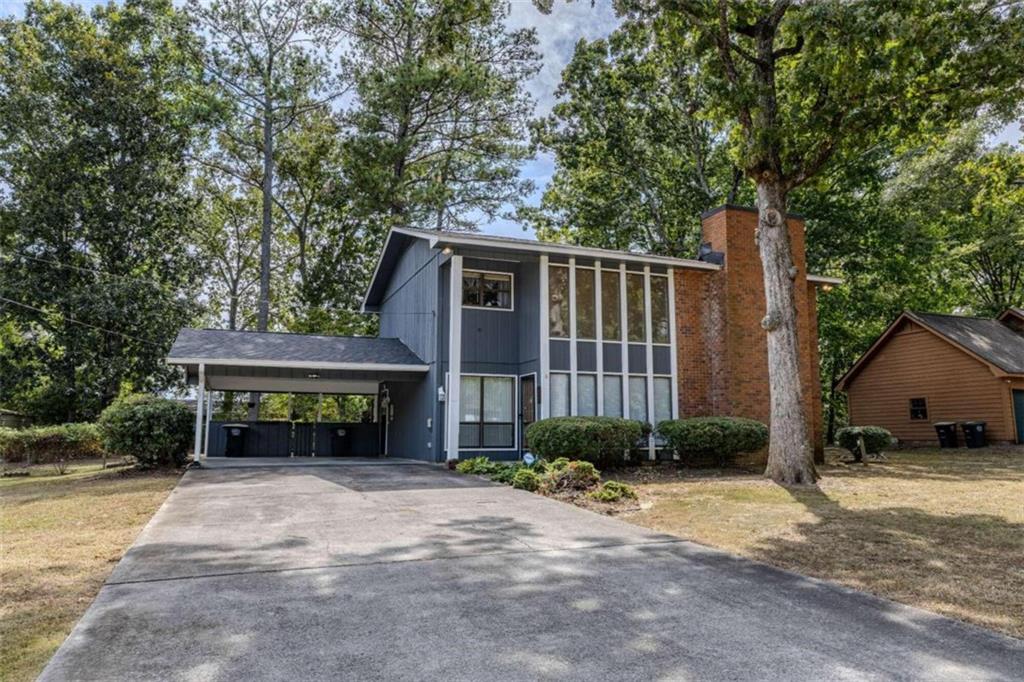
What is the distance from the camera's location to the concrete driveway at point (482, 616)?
3.28 meters

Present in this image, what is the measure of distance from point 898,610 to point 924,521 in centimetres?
395

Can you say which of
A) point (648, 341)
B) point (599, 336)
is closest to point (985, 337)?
point (648, 341)

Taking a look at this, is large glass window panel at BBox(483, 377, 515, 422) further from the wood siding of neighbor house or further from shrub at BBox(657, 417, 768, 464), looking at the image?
the wood siding of neighbor house

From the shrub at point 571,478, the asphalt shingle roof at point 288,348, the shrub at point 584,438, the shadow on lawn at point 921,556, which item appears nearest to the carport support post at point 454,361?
the asphalt shingle roof at point 288,348

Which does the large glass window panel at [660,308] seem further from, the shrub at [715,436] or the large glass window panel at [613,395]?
the shrub at [715,436]

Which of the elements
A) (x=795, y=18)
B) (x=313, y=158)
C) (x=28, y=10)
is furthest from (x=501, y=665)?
(x=28, y=10)

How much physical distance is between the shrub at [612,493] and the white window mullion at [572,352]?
15.5 feet

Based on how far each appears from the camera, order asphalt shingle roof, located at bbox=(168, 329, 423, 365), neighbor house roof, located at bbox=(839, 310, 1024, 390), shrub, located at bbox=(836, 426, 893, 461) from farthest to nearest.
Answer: neighbor house roof, located at bbox=(839, 310, 1024, 390) < shrub, located at bbox=(836, 426, 893, 461) < asphalt shingle roof, located at bbox=(168, 329, 423, 365)

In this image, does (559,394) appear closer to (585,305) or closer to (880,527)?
(585,305)

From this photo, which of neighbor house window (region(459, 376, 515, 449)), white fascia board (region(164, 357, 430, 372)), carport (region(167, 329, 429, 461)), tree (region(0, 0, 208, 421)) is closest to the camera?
white fascia board (region(164, 357, 430, 372))

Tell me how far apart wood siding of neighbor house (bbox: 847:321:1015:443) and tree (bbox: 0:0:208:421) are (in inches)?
1074

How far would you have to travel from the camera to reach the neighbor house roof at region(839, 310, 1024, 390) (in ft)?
68.1

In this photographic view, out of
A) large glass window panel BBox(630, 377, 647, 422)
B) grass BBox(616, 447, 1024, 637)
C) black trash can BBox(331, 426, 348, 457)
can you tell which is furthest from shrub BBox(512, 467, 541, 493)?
black trash can BBox(331, 426, 348, 457)

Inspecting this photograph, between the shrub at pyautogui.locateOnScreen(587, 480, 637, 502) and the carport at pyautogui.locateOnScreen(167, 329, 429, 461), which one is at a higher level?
the carport at pyautogui.locateOnScreen(167, 329, 429, 461)
